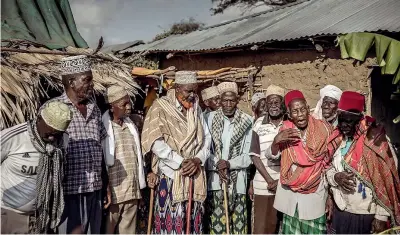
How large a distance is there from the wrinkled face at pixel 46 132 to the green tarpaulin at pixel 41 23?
3111 mm

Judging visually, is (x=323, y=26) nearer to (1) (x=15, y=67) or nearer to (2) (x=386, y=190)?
(2) (x=386, y=190)

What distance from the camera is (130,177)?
4590 millimetres

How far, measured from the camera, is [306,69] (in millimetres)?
6703

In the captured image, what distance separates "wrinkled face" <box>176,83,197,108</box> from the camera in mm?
4648

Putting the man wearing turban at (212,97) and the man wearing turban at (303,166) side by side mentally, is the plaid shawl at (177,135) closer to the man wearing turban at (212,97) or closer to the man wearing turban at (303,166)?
the man wearing turban at (303,166)

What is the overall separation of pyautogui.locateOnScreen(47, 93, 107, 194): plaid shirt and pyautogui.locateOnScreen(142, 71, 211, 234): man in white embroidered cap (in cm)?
72

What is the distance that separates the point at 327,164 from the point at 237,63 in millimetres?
4174

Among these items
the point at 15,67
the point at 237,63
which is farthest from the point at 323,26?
the point at 15,67

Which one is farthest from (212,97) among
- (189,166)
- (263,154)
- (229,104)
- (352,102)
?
(352,102)

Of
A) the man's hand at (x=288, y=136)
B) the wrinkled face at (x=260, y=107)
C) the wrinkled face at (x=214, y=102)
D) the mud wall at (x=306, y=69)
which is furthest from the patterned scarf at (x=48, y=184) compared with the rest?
the mud wall at (x=306, y=69)

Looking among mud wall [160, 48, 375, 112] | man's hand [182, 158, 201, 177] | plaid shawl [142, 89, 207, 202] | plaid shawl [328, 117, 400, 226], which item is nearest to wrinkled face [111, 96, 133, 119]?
plaid shawl [142, 89, 207, 202]

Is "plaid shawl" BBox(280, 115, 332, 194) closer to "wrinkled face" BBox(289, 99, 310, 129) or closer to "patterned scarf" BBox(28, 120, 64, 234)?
"wrinkled face" BBox(289, 99, 310, 129)

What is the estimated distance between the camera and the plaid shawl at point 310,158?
13.1ft

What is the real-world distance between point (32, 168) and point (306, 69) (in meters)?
4.61
